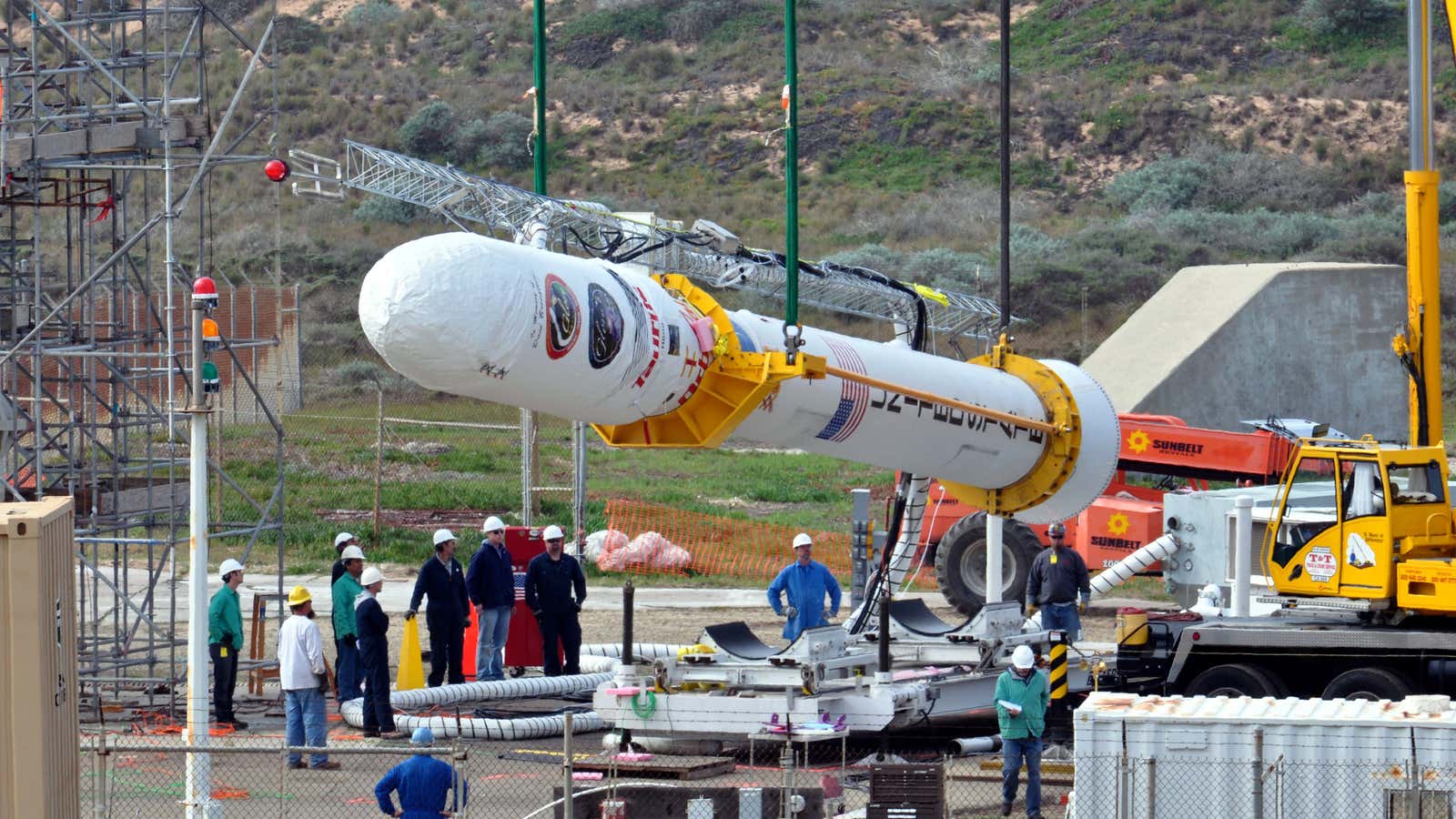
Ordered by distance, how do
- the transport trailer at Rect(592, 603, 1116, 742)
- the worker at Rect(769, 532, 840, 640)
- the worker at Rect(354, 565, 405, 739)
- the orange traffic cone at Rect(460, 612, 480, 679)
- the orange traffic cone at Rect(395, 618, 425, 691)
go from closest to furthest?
the transport trailer at Rect(592, 603, 1116, 742) → the worker at Rect(354, 565, 405, 739) → the worker at Rect(769, 532, 840, 640) → the orange traffic cone at Rect(395, 618, 425, 691) → the orange traffic cone at Rect(460, 612, 480, 679)

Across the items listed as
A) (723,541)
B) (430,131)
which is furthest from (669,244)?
(430,131)

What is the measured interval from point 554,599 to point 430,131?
42.6 m

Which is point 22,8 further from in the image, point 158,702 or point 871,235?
point 871,235

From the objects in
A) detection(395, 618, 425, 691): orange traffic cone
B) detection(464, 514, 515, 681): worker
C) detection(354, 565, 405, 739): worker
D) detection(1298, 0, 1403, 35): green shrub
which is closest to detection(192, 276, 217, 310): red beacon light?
detection(354, 565, 405, 739): worker

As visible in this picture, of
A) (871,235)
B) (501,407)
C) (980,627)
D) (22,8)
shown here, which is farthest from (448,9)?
(980,627)

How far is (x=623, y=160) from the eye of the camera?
188ft

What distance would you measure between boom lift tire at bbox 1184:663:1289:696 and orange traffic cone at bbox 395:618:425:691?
6432 millimetres

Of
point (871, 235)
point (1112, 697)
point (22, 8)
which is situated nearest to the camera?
point (1112, 697)

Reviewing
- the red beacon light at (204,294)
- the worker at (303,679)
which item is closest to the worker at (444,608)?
the worker at (303,679)

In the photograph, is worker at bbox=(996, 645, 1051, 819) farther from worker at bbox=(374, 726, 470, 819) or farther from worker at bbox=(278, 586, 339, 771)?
worker at bbox=(278, 586, 339, 771)

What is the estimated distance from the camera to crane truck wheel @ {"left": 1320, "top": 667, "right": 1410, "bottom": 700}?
14961 mm

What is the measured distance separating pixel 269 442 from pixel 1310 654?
22.8 m

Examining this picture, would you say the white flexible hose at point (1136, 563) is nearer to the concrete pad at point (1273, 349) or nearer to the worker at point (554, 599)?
the worker at point (554, 599)

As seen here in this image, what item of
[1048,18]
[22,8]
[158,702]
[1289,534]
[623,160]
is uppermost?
[1048,18]
